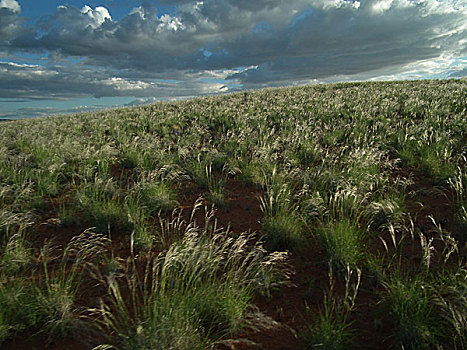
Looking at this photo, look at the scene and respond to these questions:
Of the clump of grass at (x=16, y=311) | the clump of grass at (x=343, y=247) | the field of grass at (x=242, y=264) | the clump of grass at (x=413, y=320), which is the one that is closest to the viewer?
the clump of grass at (x=413, y=320)

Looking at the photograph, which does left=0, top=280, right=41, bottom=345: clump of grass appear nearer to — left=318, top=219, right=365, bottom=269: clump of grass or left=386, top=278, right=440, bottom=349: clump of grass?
left=318, top=219, right=365, bottom=269: clump of grass

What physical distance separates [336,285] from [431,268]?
1119 millimetres

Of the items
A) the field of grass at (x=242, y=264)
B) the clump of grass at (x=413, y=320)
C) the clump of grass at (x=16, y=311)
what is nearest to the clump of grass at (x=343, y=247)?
the field of grass at (x=242, y=264)

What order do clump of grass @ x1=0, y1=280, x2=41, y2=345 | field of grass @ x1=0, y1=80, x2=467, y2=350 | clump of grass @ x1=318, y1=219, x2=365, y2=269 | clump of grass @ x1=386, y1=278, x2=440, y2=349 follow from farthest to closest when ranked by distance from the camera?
clump of grass @ x1=318, y1=219, x2=365, y2=269
clump of grass @ x1=0, y1=280, x2=41, y2=345
field of grass @ x1=0, y1=80, x2=467, y2=350
clump of grass @ x1=386, y1=278, x2=440, y2=349

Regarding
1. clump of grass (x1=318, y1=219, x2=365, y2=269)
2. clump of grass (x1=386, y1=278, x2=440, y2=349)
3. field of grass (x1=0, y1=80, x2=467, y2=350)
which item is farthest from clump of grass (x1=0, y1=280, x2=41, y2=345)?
clump of grass (x1=386, y1=278, x2=440, y2=349)

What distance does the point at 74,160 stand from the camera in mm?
7781

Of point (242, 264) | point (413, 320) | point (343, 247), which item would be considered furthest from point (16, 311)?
point (413, 320)

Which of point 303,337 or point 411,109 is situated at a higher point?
point 411,109

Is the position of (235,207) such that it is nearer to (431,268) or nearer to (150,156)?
(431,268)

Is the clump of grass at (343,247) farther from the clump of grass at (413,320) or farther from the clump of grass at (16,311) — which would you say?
the clump of grass at (16,311)

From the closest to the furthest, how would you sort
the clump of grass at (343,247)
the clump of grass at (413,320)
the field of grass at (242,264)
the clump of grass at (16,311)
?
the clump of grass at (413,320)
the field of grass at (242,264)
the clump of grass at (16,311)
the clump of grass at (343,247)

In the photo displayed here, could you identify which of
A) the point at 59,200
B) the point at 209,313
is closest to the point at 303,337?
the point at 209,313

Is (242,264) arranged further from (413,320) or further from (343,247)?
(413,320)

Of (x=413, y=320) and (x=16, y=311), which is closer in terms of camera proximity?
(x=413, y=320)
